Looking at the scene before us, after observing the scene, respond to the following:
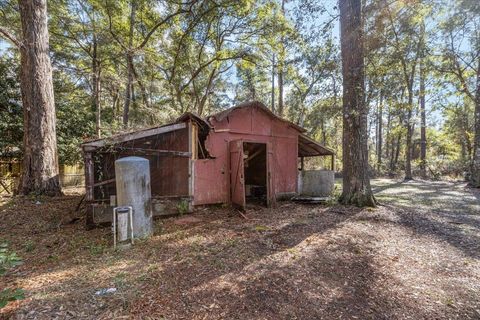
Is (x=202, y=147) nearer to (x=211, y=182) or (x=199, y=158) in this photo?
(x=199, y=158)

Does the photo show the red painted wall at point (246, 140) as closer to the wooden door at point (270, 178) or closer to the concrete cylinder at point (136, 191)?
the wooden door at point (270, 178)

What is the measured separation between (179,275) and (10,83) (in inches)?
517

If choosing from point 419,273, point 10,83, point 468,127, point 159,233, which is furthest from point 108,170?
point 468,127

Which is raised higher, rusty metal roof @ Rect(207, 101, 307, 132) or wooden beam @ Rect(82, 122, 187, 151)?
rusty metal roof @ Rect(207, 101, 307, 132)

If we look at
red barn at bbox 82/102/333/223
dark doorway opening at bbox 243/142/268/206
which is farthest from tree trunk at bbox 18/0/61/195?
dark doorway opening at bbox 243/142/268/206

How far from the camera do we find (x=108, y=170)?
5.88 m

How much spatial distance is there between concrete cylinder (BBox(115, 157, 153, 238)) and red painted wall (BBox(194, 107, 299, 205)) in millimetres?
2416

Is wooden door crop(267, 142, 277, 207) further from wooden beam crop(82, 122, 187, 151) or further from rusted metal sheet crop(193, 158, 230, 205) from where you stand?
wooden beam crop(82, 122, 187, 151)

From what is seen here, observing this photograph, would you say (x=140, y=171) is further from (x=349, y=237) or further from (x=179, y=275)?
(x=349, y=237)

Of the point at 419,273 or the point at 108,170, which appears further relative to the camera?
the point at 108,170

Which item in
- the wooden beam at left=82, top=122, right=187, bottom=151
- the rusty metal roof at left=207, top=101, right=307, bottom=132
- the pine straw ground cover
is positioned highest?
the rusty metal roof at left=207, top=101, right=307, bottom=132

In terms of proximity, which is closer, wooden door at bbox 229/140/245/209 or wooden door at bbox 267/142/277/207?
wooden door at bbox 229/140/245/209

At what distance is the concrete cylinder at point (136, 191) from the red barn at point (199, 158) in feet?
4.14

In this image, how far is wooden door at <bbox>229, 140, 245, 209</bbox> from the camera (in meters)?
6.91
